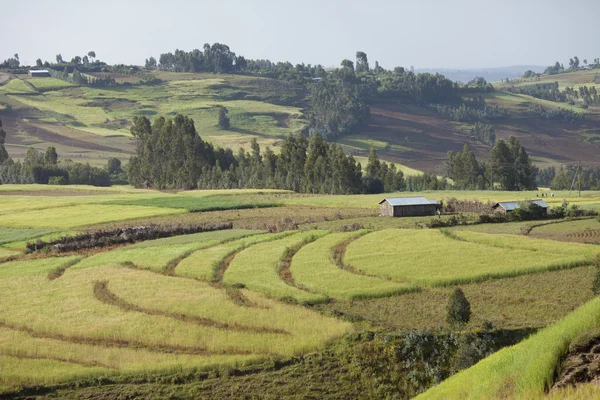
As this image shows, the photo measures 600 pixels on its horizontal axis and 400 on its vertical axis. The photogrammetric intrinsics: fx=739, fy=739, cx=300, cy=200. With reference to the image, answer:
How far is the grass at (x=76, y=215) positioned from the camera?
3063 inches

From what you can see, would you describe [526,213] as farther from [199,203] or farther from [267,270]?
[199,203]

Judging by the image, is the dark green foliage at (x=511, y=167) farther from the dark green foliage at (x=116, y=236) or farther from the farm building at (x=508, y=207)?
the dark green foliage at (x=116, y=236)

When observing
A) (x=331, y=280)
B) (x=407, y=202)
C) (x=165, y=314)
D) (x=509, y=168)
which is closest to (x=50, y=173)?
(x=509, y=168)

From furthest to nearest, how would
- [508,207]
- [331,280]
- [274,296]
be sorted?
[508,207], [331,280], [274,296]

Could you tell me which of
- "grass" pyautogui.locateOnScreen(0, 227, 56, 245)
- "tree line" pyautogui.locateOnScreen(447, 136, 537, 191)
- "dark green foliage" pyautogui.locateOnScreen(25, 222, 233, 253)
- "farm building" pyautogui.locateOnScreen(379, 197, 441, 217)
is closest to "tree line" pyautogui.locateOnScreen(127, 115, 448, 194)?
"tree line" pyautogui.locateOnScreen(447, 136, 537, 191)

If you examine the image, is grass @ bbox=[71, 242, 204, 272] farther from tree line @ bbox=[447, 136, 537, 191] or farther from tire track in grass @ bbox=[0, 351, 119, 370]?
tree line @ bbox=[447, 136, 537, 191]

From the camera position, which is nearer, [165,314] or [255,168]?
[165,314]

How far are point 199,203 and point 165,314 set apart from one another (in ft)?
Result: 177

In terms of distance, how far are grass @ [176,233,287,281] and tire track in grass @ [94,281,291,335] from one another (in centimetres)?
592

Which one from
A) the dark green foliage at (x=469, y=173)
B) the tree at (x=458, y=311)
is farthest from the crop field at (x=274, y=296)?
the dark green foliage at (x=469, y=173)

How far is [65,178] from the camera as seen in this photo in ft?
490

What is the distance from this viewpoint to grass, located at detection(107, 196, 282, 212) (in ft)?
289

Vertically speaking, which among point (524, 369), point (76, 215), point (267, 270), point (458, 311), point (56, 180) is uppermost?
point (524, 369)

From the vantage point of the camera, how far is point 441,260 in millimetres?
50188
